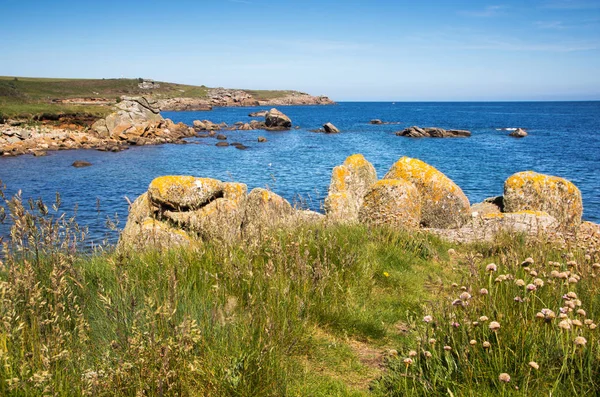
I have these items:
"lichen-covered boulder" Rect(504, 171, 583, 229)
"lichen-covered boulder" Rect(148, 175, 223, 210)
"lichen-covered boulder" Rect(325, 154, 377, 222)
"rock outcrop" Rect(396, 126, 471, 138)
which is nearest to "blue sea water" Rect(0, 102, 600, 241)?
"lichen-covered boulder" Rect(325, 154, 377, 222)

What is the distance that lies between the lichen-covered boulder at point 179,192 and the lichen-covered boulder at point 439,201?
580 cm

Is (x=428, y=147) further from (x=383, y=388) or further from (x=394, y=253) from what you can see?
(x=383, y=388)

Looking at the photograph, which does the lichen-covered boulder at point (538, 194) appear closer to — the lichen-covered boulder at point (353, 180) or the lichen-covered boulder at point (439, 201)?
the lichen-covered boulder at point (439, 201)

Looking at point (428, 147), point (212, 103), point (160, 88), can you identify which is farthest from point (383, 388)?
point (160, 88)

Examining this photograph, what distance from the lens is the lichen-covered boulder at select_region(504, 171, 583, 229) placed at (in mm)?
12094

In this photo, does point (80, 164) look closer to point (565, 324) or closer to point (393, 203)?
point (393, 203)

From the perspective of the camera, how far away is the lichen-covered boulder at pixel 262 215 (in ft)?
21.1

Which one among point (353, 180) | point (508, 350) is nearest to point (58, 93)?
point (353, 180)

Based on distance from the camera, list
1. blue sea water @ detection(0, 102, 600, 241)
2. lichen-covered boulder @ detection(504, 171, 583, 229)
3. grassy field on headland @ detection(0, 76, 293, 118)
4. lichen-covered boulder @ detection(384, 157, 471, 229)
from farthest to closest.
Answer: grassy field on headland @ detection(0, 76, 293, 118) → blue sea water @ detection(0, 102, 600, 241) → lichen-covered boulder @ detection(504, 171, 583, 229) → lichen-covered boulder @ detection(384, 157, 471, 229)

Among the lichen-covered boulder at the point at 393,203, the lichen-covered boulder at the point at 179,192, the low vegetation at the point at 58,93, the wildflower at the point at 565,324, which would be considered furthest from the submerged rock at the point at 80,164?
the wildflower at the point at 565,324

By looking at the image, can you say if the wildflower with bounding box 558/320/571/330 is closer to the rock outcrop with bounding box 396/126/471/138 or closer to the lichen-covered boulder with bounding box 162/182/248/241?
the lichen-covered boulder with bounding box 162/182/248/241

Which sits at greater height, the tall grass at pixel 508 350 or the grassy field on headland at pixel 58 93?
the grassy field on headland at pixel 58 93

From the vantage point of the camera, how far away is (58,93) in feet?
402

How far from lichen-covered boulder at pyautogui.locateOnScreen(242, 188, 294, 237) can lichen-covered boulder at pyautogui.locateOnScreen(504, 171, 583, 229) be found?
21.3 ft
